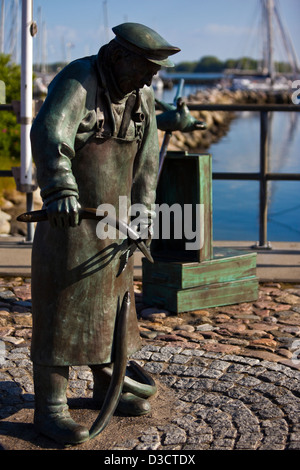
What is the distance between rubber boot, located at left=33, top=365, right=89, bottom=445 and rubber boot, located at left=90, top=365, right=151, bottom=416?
0.79ft

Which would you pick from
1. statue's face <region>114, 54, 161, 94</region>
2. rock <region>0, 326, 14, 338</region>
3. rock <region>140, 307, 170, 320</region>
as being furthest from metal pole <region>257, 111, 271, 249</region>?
statue's face <region>114, 54, 161, 94</region>

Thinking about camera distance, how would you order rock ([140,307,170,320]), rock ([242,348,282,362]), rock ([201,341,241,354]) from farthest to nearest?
rock ([140,307,170,320])
rock ([201,341,241,354])
rock ([242,348,282,362])

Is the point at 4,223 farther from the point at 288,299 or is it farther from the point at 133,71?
the point at 133,71

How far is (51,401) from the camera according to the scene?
3.28 metres

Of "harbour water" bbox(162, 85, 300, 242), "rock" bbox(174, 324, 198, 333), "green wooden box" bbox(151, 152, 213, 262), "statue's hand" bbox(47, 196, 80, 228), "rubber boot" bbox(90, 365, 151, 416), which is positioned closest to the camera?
"statue's hand" bbox(47, 196, 80, 228)

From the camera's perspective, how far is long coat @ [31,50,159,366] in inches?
123

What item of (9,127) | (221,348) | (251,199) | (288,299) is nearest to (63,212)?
(221,348)

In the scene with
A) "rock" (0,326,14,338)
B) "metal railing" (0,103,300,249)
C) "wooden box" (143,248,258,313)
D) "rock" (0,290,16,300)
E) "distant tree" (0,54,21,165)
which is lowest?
"rock" (0,326,14,338)

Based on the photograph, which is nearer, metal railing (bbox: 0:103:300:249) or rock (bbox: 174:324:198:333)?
rock (bbox: 174:324:198:333)

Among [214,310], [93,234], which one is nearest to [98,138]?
[93,234]

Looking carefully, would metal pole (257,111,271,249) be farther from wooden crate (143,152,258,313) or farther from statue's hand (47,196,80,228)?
statue's hand (47,196,80,228)

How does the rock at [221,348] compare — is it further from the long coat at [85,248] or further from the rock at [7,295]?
the rock at [7,295]

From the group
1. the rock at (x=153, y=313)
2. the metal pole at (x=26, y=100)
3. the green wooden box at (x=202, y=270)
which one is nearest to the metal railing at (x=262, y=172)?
the green wooden box at (x=202, y=270)

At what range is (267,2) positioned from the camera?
55625 mm
